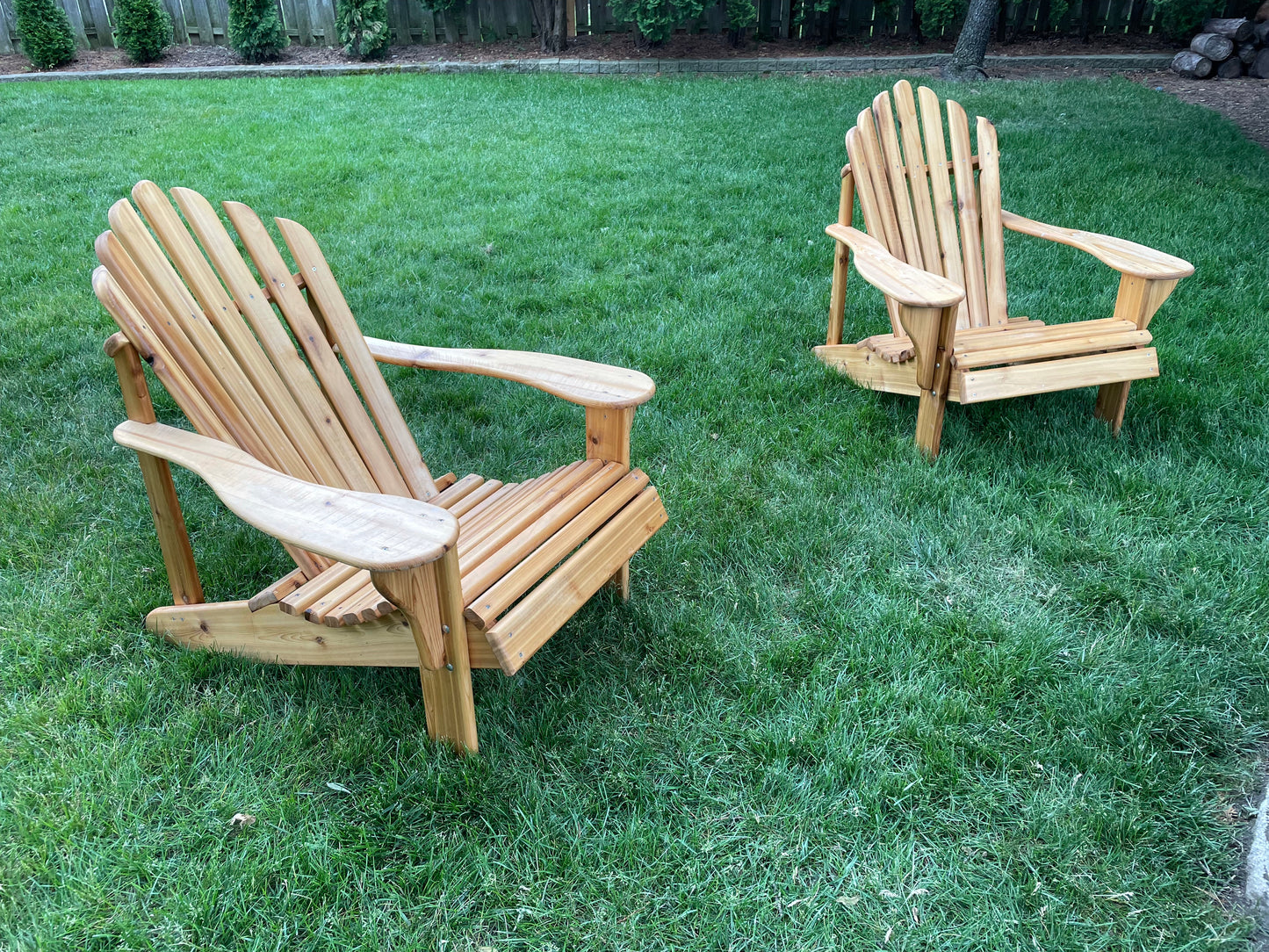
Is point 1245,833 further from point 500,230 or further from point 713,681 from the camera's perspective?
point 500,230

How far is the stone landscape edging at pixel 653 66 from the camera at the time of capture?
29.7 feet

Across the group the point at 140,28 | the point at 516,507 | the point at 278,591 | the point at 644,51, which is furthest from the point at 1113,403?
the point at 140,28

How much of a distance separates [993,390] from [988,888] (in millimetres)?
1635

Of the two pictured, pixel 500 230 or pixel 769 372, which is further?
pixel 500 230

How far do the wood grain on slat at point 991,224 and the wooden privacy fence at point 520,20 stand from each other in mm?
7613

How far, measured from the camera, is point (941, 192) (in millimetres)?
3449

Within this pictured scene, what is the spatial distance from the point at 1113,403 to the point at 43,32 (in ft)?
36.6

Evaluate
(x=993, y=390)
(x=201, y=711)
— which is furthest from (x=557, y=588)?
(x=993, y=390)

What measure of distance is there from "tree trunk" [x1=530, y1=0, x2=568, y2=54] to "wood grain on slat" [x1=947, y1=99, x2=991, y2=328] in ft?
24.4

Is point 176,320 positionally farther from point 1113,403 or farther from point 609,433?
point 1113,403

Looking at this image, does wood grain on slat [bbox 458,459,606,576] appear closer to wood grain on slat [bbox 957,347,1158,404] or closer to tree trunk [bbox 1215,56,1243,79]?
wood grain on slat [bbox 957,347,1158,404]

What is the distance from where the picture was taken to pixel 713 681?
6.95 ft

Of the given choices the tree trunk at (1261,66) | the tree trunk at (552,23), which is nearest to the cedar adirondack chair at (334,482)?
the tree trunk at (552,23)

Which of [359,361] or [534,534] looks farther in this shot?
[359,361]
